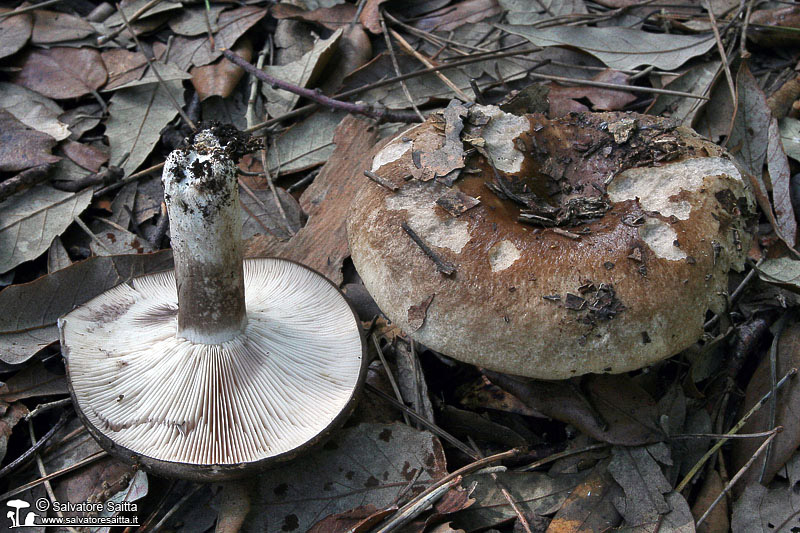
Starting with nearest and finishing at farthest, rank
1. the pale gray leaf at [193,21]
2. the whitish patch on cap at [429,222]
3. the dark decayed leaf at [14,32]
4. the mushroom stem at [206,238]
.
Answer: the mushroom stem at [206,238], the whitish patch on cap at [429,222], the dark decayed leaf at [14,32], the pale gray leaf at [193,21]

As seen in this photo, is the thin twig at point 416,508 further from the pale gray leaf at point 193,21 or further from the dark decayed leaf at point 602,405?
the pale gray leaf at point 193,21

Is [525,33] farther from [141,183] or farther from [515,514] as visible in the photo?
[515,514]

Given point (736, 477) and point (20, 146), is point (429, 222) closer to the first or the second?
point (736, 477)

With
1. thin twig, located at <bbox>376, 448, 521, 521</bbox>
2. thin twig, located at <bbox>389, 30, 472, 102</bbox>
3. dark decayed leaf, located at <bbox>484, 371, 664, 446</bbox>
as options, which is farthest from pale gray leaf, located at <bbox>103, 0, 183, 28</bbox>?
thin twig, located at <bbox>376, 448, 521, 521</bbox>

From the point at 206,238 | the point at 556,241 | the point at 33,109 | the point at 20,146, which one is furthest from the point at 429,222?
the point at 33,109

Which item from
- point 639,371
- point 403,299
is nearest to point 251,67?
point 403,299

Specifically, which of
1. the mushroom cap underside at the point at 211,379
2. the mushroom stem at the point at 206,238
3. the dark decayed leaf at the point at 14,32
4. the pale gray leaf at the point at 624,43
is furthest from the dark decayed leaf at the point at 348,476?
the dark decayed leaf at the point at 14,32

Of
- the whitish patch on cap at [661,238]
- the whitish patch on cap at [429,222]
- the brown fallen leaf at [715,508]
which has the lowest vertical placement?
the brown fallen leaf at [715,508]
